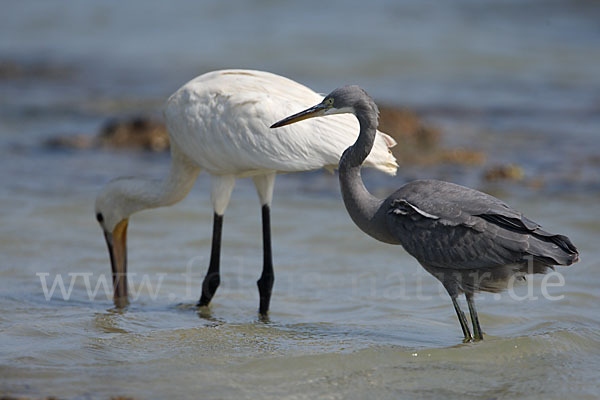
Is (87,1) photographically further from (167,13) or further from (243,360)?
(243,360)

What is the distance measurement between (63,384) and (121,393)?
0.37 meters

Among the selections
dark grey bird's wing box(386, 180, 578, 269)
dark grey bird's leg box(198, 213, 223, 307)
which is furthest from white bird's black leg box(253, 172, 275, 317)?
dark grey bird's wing box(386, 180, 578, 269)

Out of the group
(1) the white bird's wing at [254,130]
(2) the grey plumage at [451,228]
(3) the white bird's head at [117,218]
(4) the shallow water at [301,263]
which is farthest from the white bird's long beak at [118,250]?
(2) the grey plumage at [451,228]

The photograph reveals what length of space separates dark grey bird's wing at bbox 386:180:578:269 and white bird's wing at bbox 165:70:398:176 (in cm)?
89

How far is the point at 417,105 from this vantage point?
15023 mm

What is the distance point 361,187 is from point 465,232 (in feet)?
2.47

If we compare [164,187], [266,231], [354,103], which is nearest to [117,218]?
[164,187]

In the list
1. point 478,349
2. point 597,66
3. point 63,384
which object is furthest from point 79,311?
point 597,66

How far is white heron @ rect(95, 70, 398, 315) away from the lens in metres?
6.25

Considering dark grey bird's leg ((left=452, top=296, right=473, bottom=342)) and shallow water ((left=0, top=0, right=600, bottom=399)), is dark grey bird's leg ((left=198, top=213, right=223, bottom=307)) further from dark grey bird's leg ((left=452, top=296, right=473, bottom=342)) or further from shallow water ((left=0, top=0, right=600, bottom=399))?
dark grey bird's leg ((left=452, top=296, right=473, bottom=342))

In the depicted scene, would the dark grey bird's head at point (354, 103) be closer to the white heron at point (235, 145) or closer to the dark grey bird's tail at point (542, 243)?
the white heron at point (235, 145)

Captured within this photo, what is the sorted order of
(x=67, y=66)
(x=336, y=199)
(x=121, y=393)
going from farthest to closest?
(x=67, y=66)
(x=336, y=199)
(x=121, y=393)

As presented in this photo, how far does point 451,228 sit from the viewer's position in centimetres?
525

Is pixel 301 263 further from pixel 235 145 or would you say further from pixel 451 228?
pixel 451 228
